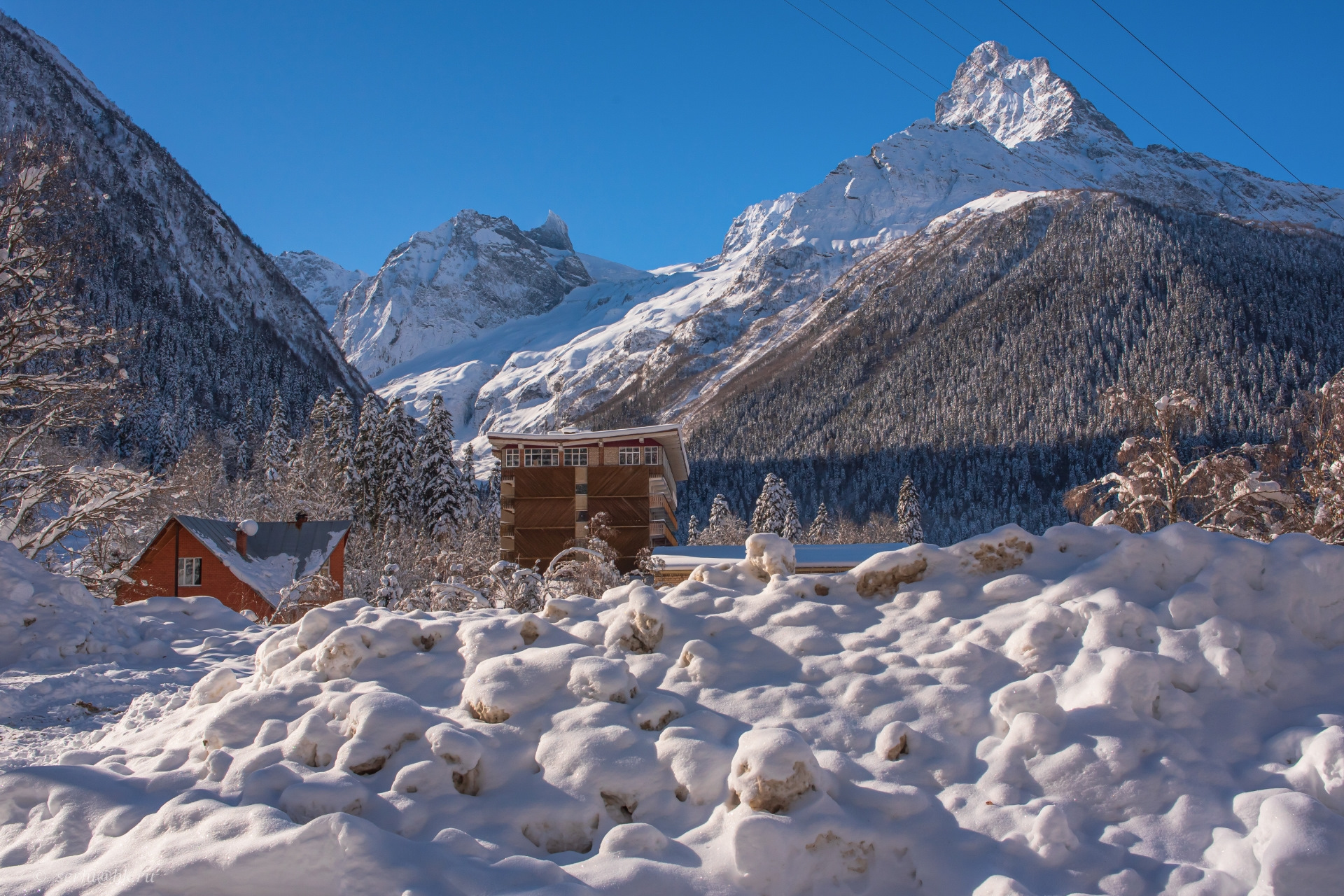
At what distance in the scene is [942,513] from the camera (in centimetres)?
11288

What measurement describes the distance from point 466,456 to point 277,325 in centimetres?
10126

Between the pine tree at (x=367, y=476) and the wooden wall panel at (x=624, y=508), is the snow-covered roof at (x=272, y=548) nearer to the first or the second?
the wooden wall panel at (x=624, y=508)

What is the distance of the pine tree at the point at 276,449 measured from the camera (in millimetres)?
51188

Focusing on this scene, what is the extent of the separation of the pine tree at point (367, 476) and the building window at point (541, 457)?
19959mm

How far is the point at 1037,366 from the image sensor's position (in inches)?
5364

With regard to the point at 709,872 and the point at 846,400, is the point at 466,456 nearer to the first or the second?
the point at 709,872

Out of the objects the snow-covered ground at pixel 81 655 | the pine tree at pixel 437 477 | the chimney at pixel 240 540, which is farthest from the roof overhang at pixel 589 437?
the snow-covered ground at pixel 81 655

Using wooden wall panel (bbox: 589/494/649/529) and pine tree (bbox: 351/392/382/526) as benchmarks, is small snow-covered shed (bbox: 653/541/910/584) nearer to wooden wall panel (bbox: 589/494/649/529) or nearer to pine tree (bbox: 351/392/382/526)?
wooden wall panel (bbox: 589/494/649/529)

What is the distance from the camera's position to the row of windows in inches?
1155

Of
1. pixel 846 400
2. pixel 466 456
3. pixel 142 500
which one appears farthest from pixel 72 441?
pixel 846 400

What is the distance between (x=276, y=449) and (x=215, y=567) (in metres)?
31.0

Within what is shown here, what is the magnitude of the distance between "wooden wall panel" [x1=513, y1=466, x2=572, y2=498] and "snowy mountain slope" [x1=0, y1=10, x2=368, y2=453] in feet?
264

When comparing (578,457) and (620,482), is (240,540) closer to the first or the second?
(578,457)

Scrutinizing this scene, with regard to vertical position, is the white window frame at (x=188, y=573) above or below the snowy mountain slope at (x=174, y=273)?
below
